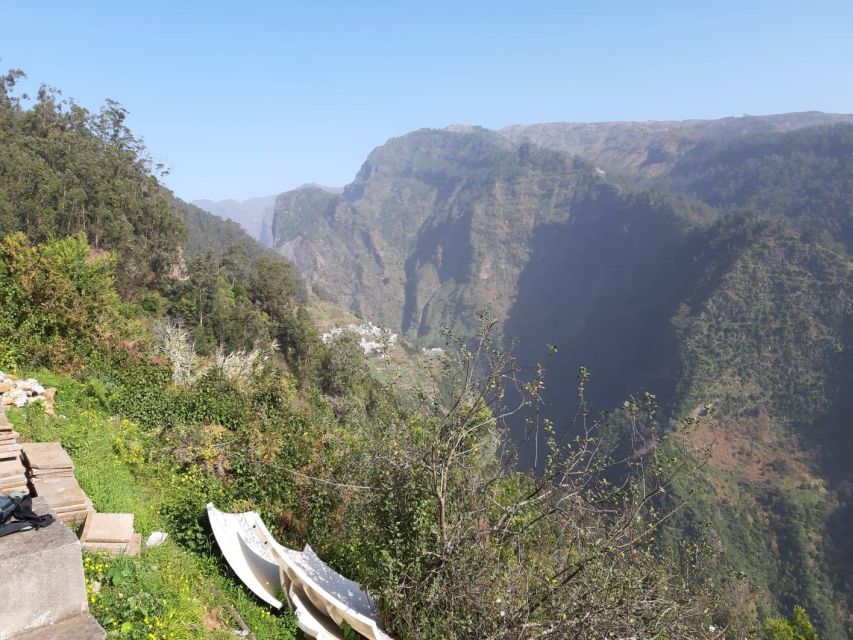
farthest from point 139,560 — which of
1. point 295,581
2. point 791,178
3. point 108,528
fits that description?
point 791,178

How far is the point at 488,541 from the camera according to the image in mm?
4594

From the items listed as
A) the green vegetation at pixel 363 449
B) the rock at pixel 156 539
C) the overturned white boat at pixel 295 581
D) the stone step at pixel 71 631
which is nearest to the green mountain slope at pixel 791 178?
the green vegetation at pixel 363 449

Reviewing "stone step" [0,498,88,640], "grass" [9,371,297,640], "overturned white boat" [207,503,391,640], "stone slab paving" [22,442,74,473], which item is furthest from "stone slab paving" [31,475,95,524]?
"stone step" [0,498,88,640]

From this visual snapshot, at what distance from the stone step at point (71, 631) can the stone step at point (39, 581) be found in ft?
0.10

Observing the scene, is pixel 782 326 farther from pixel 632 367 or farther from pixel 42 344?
pixel 42 344

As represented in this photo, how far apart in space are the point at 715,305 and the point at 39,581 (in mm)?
89710

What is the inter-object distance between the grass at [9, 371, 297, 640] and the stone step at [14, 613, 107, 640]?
225mm

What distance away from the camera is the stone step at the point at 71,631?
284 cm

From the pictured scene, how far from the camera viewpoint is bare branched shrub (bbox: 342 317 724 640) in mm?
3852

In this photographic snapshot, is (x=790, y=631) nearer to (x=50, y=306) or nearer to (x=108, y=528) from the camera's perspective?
(x=108, y=528)

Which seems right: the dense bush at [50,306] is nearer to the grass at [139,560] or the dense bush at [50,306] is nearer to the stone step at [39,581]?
the grass at [139,560]

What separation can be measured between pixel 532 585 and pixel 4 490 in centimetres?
417

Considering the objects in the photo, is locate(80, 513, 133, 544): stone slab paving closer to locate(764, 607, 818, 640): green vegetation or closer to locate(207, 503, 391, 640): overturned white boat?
locate(207, 503, 391, 640): overturned white boat

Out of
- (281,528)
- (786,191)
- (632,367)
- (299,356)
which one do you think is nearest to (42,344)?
(281,528)
